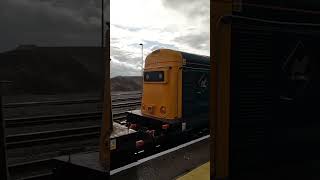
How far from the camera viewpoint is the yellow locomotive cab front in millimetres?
7684

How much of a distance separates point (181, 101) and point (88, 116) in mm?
6128

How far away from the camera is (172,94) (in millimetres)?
7762

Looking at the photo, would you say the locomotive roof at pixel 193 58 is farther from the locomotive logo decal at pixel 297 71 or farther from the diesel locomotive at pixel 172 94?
the locomotive logo decal at pixel 297 71

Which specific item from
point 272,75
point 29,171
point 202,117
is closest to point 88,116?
point 29,171

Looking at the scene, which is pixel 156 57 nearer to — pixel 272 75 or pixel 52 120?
pixel 272 75

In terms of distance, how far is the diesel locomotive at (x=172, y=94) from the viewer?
25.2 ft

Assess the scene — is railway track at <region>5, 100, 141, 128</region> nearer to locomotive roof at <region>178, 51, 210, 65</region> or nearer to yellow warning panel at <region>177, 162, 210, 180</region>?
yellow warning panel at <region>177, 162, 210, 180</region>

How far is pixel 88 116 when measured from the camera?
1.70m

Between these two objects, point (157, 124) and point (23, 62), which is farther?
point (157, 124)

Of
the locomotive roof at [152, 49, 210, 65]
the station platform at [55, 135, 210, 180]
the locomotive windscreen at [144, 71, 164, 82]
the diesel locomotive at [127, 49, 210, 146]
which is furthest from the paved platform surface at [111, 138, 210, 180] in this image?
the locomotive windscreen at [144, 71, 164, 82]

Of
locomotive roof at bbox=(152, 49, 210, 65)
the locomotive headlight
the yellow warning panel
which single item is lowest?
the yellow warning panel

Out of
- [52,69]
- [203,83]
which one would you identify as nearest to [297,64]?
[52,69]

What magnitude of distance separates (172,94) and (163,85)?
41 cm

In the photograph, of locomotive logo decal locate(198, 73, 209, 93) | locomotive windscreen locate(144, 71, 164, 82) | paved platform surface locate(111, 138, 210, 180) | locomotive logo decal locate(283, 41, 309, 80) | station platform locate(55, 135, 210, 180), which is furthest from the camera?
locomotive logo decal locate(198, 73, 209, 93)
